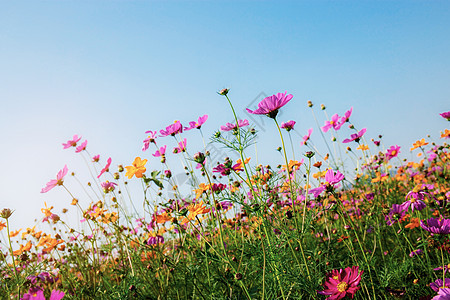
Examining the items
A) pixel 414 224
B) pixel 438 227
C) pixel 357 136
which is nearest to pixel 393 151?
pixel 357 136

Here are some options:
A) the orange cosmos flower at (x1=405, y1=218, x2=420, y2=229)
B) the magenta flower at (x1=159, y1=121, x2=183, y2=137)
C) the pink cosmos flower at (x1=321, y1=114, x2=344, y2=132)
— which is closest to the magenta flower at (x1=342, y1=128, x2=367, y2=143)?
the pink cosmos flower at (x1=321, y1=114, x2=344, y2=132)

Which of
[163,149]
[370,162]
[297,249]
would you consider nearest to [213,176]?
[163,149]

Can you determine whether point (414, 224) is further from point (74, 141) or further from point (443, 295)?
point (74, 141)

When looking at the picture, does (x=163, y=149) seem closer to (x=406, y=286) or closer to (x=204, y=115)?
(x=204, y=115)

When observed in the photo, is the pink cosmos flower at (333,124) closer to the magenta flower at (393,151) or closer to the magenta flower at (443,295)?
the magenta flower at (393,151)

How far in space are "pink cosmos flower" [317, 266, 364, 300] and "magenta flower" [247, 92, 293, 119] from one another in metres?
0.54

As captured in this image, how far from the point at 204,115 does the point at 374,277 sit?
1001mm

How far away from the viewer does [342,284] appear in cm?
92

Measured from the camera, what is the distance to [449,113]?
6.11ft

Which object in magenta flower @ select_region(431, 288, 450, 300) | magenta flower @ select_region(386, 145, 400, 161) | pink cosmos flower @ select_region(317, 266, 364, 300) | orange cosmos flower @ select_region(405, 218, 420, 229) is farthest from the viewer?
magenta flower @ select_region(386, 145, 400, 161)

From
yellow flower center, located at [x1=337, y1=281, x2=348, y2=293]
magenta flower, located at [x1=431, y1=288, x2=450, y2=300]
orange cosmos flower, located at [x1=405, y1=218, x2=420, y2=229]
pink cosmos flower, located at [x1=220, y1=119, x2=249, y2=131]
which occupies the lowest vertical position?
yellow flower center, located at [x1=337, y1=281, x2=348, y2=293]

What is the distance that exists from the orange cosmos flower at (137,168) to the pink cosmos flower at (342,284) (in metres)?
0.74

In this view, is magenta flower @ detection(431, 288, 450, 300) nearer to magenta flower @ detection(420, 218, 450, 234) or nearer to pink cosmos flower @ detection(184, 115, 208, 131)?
magenta flower @ detection(420, 218, 450, 234)

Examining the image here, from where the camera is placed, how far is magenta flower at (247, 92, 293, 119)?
94 centimetres
